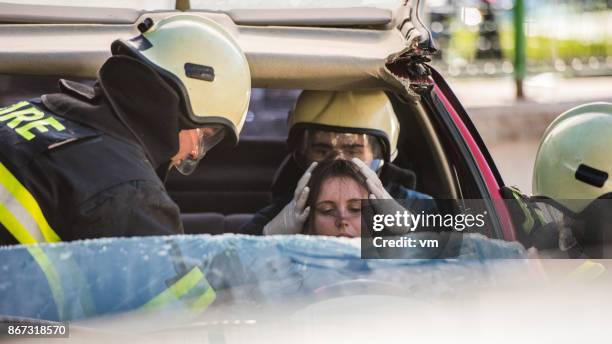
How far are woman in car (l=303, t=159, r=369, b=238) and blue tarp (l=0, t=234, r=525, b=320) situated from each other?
1.03m

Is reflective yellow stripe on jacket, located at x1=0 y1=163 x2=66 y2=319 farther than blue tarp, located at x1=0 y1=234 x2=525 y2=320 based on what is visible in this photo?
Yes

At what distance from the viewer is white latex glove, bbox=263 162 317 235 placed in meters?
3.26

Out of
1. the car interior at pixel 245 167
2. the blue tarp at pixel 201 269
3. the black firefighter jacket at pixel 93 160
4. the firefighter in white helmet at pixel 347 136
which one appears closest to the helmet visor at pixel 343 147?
the firefighter in white helmet at pixel 347 136

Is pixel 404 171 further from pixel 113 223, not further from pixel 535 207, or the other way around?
pixel 113 223

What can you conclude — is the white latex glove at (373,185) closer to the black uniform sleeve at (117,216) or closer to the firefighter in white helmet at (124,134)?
the firefighter in white helmet at (124,134)

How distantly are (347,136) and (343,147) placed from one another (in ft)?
0.13

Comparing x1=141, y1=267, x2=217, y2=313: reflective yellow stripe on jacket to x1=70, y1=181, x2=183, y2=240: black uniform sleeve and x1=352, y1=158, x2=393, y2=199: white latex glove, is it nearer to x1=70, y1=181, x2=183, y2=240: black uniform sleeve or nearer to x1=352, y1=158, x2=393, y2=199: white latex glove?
x1=70, y1=181, x2=183, y2=240: black uniform sleeve

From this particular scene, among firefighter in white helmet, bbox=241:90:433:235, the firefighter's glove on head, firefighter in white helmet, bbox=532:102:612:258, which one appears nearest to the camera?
the firefighter's glove on head

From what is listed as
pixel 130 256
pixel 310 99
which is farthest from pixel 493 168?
pixel 130 256

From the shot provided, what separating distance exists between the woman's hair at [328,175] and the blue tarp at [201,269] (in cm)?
117

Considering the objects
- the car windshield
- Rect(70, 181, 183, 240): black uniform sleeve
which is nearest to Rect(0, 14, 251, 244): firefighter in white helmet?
Rect(70, 181, 183, 240): black uniform sleeve

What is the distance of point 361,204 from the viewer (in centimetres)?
313

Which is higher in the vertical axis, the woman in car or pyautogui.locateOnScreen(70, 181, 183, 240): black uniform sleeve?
pyautogui.locateOnScreen(70, 181, 183, 240): black uniform sleeve

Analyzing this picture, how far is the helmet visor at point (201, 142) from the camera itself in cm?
288
